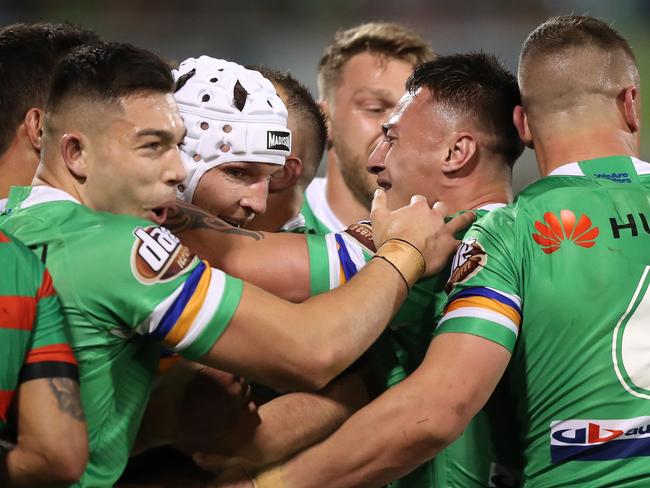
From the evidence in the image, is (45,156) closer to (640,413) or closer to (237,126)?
(237,126)

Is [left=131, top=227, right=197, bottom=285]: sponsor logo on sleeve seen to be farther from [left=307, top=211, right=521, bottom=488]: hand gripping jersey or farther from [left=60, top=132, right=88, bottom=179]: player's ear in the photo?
[left=307, top=211, right=521, bottom=488]: hand gripping jersey

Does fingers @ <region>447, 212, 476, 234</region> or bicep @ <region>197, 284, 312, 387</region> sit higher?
fingers @ <region>447, 212, 476, 234</region>

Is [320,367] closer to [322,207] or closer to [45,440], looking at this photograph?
[45,440]

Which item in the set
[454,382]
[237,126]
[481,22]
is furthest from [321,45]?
[454,382]

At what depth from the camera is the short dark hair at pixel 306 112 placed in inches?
192

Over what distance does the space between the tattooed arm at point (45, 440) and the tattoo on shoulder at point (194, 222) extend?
1.01 m

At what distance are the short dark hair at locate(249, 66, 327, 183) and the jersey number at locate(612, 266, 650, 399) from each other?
2.05 metres

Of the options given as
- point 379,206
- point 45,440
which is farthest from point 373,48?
point 45,440

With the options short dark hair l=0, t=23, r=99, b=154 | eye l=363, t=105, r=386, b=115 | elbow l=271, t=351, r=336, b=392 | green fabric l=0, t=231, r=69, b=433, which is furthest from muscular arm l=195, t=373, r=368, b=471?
eye l=363, t=105, r=386, b=115

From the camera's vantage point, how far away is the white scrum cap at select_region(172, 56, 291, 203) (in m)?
3.79

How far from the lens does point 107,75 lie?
309 cm

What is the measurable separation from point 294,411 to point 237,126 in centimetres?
112

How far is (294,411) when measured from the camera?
3.50 metres

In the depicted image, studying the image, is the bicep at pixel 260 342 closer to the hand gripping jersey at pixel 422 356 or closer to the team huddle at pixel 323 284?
the team huddle at pixel 323 284
